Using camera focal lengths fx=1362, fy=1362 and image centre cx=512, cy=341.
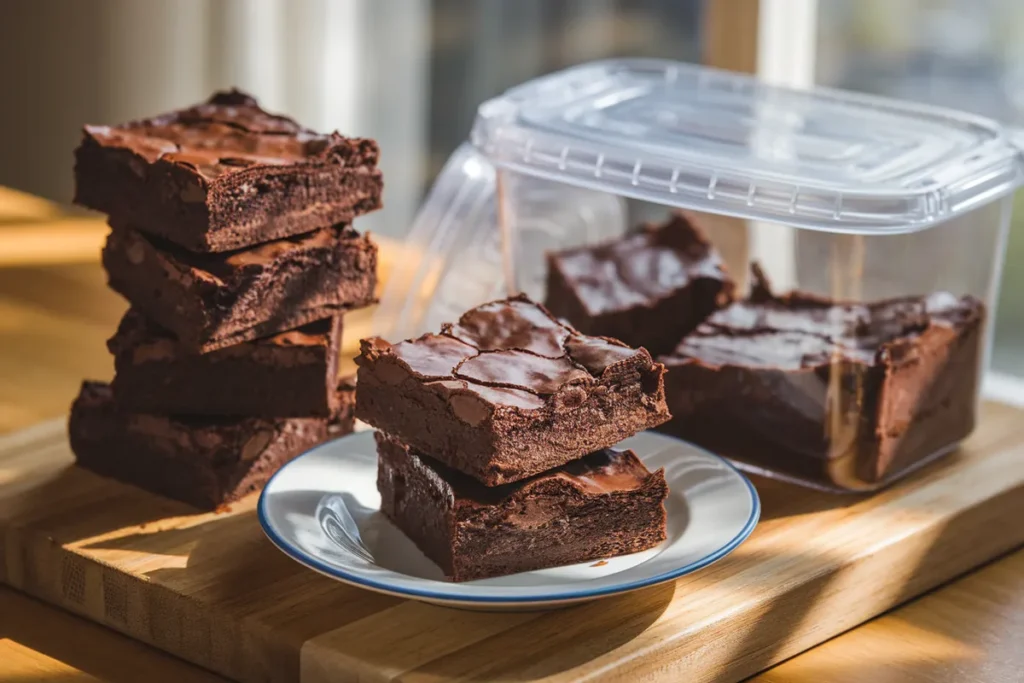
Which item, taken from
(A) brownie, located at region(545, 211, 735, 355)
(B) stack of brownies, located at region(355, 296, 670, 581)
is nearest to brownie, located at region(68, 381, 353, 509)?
(B) stack of brownies, located at region(355, 296, 670, 581)

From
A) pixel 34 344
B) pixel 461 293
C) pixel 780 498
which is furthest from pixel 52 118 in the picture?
pixel 780 498

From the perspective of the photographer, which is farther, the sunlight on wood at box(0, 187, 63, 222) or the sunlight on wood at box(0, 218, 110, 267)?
the sunlight on wood at box(0, 187, 63, 222)

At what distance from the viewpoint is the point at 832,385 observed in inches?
58.2

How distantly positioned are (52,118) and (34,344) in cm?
220

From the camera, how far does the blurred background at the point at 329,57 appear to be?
3.62 m

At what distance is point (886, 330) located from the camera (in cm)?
153

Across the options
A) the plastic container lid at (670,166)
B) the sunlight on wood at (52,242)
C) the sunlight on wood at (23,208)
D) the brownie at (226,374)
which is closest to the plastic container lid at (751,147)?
the plastic container lid at (670,166)

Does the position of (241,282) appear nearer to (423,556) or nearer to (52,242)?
(423,556)

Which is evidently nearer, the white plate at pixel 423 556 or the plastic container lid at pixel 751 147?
the white plate at pixel 423 556

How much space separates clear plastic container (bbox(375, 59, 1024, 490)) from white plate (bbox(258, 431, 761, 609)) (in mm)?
150

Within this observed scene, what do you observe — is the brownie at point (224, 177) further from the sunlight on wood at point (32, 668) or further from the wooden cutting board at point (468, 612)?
the sunlight on wood at point (32, 668)

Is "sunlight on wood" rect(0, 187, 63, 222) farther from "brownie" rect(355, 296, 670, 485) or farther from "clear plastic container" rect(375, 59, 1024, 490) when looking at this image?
"brownie" rect(355, 296, 670, 485)

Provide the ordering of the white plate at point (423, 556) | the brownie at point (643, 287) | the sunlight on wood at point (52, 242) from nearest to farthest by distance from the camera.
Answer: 1. the white plate at point (423, 556)
2. the brownie at point (643, 287)
3. the sunlight on wood at point (52, 242)

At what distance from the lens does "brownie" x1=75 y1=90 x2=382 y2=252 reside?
1377 millimetres
